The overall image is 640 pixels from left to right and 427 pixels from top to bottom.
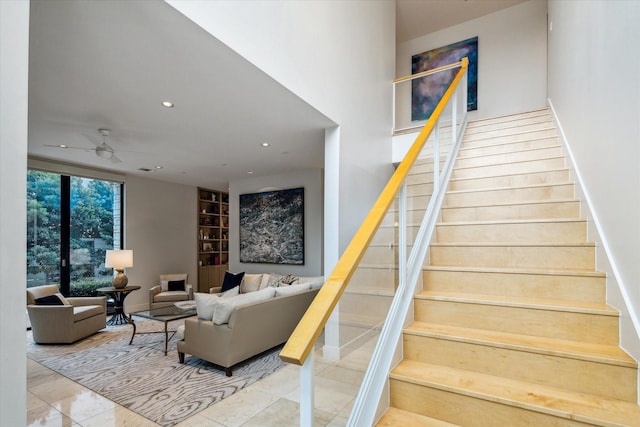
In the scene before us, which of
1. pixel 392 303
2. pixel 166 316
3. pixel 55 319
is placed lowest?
pixel 55 319

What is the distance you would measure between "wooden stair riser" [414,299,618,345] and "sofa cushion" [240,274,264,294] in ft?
14.5

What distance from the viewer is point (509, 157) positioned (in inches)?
145

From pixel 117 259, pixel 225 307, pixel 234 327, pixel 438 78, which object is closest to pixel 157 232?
pixel 117 259

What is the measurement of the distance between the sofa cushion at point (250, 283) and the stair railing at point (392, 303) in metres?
4.11

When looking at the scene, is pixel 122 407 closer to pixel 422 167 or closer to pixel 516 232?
pixel 422 167

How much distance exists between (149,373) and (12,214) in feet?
9.70

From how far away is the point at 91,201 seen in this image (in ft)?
20.3

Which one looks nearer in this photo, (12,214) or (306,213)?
(12,214)

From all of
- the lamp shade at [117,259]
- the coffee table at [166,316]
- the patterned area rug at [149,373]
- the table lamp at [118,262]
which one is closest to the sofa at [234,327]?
the patterned area rug at [149,373]

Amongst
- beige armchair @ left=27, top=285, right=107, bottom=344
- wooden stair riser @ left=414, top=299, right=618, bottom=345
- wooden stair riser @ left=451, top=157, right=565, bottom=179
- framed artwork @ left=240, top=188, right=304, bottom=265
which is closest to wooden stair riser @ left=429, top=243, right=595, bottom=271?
wooden stair riser @ left=414, top=299, right=618, bottom=345

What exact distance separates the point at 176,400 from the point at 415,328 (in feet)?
7.46

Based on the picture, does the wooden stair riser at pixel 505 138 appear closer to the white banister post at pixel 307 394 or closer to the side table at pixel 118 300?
the white banister post at pixel 307 394

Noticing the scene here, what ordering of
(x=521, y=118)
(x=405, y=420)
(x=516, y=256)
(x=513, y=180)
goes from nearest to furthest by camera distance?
(x=405, y=420) < (x=516, y=256) < (x=513, y=180) < (x=521, y=118)

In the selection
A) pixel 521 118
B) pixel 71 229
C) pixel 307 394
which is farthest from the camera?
pixel 71 229
